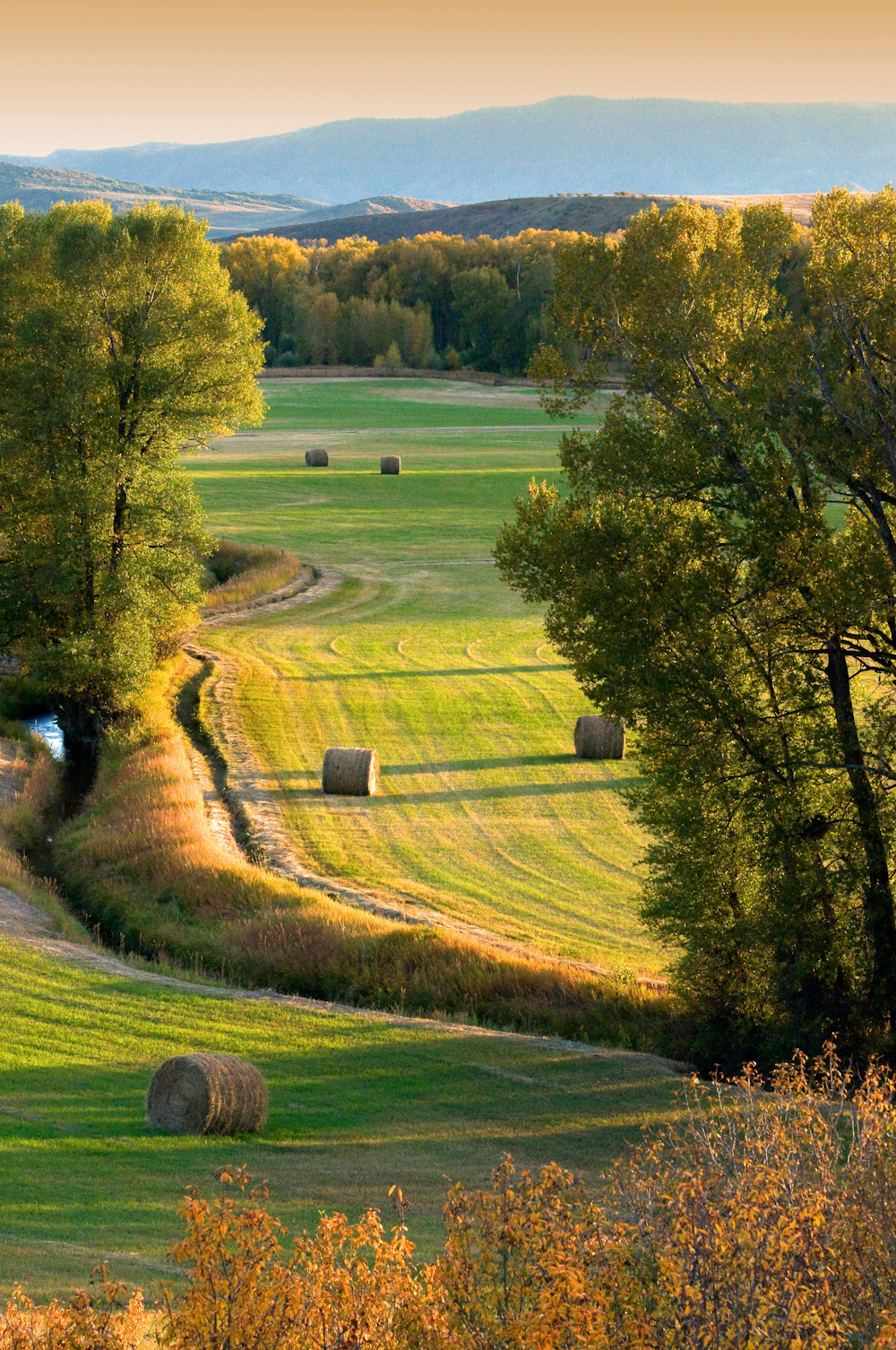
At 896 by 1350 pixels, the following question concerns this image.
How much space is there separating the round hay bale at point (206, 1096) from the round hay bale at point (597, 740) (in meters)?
20.9

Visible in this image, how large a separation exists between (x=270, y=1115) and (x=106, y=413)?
1047 inches

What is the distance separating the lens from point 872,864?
18.6 m

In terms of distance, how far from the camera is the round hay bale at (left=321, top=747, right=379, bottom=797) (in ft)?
107

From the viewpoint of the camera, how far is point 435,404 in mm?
122812

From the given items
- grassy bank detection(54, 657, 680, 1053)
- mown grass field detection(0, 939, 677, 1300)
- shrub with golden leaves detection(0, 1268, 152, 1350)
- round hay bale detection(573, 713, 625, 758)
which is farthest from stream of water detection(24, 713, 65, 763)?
shrub with golden leaves detection(0, 1268, 152, 1350)

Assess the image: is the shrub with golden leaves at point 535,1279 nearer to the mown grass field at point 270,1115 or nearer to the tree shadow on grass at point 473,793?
the mown grass field at point 270,1115

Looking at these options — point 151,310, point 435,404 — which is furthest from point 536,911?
point 435,404

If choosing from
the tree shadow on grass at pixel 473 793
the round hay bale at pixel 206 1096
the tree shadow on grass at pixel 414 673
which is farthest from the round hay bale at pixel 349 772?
the round hay bale at pixel 206 1096

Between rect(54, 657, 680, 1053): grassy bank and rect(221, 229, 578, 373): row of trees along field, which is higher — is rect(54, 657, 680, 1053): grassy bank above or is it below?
below

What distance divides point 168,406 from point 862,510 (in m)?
24.4

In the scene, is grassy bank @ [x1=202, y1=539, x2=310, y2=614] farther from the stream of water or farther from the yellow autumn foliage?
the yellow autumn foliage

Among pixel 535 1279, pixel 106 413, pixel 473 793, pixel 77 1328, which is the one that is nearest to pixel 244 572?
pixel 106 413

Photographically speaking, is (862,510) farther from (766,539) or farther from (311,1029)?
(311,1029)

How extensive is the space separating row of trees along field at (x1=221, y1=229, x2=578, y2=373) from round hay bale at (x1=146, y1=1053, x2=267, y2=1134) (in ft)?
436
